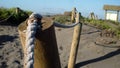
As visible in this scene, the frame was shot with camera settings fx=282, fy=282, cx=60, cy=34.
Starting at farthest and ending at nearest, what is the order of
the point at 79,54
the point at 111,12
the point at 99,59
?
the point at 111,12 → the point at 79,54 → the point at 99,59

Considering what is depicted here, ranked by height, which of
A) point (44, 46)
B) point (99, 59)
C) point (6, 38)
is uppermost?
point (44, 46)

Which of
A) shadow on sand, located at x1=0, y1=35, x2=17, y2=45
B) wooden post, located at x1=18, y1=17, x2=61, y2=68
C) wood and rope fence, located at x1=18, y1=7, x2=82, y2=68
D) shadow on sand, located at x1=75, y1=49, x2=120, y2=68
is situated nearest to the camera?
wood and rope fence, located at x1=18, y1=7, x2=82, y2=68

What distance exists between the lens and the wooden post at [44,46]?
92.8 inches

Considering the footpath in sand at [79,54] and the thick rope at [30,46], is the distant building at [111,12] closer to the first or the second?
the footpath in sand at [79,54]

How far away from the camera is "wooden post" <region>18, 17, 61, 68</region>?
236cm

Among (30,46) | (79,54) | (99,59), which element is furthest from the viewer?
(79,54)

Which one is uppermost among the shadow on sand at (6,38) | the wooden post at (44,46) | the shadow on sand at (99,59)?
the wooden post at (44,46)

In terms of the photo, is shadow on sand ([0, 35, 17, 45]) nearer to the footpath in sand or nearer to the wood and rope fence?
the footpath in sand

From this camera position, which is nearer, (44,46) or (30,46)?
(30,46)

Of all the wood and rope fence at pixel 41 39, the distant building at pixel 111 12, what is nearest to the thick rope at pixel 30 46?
the wood and rope fence at pixel 41 39

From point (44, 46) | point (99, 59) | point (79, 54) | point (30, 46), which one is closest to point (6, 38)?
point (79, 54)

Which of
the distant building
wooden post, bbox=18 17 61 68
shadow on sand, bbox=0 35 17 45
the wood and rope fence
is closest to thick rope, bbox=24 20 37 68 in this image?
the wood and rope fence

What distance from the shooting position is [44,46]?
243 centimetres

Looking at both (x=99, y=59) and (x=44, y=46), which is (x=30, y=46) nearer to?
(x=44, y=46)
